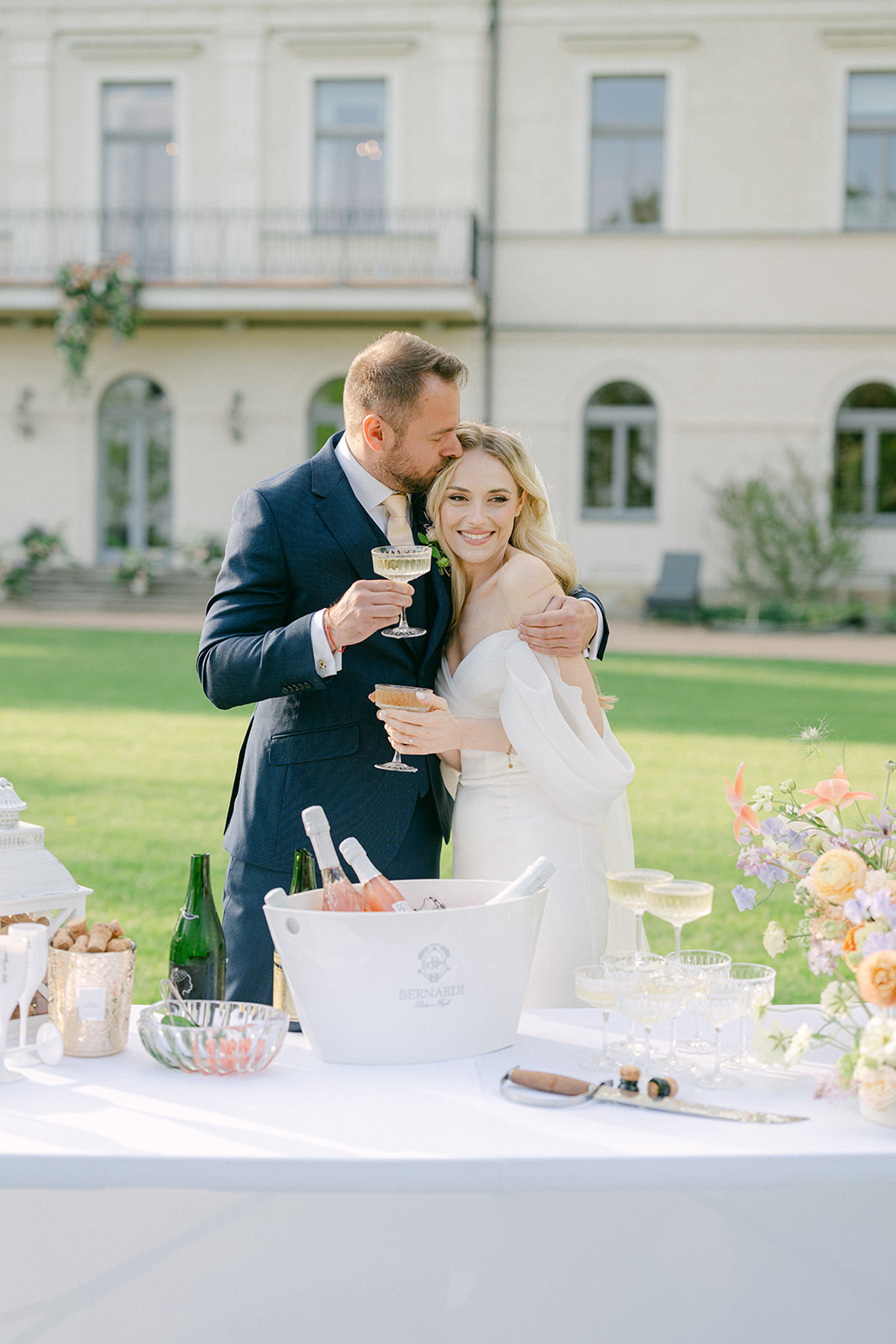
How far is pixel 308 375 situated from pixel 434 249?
2664 millimetres

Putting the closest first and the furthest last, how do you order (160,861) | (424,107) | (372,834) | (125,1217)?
(125,1217)
(372,834)
(160,861)
(424,107)

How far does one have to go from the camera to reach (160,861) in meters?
5.88

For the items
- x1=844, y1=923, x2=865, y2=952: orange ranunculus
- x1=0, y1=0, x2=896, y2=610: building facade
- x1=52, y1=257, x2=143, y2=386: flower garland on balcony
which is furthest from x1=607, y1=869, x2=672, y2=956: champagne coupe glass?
x1=52, y1=257, x2=143, y2=386: flower garland on balcony

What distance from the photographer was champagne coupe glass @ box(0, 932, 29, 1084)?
1833 millimetres

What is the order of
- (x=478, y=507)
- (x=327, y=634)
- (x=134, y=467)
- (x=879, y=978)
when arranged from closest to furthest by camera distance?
(x=879, y=978), (x=327, y=634), (x=478, y=507), (x=134, y=467)

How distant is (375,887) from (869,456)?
64.4 feet

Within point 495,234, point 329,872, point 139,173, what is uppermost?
point 139,173

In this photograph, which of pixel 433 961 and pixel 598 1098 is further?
pixel 433 961

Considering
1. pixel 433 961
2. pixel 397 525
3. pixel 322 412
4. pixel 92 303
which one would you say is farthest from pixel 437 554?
pixel 322 412

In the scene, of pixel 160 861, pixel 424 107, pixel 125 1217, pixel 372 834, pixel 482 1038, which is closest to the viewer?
pixel 125 1217

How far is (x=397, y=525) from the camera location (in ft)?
8.87

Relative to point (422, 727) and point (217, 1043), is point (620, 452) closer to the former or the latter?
point (422, 727)

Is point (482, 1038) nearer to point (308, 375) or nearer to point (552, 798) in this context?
point (552, 798)

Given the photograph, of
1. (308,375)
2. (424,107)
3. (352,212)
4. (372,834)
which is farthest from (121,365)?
(372,834)
